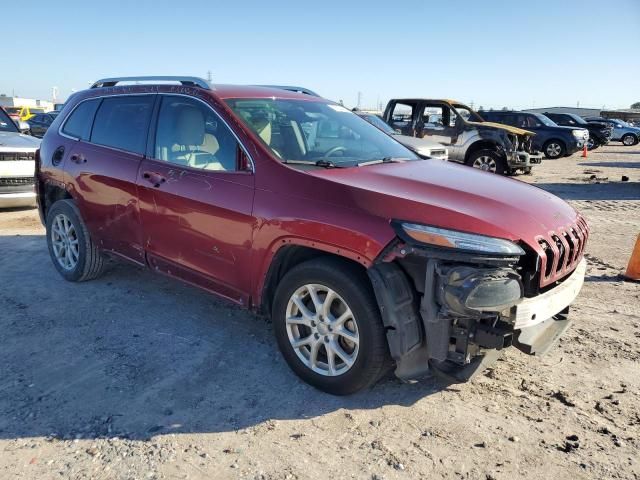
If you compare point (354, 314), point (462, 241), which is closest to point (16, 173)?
point (354, 314)

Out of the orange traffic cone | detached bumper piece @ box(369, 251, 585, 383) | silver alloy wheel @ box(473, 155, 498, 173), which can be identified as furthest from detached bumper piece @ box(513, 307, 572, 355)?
silver alloy wheel @ box(473, 155, 498, 173)

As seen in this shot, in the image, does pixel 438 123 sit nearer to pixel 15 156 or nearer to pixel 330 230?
pixel 15 156

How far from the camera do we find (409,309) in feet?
9.88

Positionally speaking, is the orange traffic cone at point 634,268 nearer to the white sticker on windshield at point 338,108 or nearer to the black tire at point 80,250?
the white sticker on windshield at point 338,108

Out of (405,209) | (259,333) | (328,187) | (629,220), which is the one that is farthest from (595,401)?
(629,220)

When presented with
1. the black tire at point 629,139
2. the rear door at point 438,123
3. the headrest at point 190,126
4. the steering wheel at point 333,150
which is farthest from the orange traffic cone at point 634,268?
the black tire at point 629,139

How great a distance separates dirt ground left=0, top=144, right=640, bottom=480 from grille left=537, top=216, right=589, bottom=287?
0.82 metres

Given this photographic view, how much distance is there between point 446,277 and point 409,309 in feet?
1.02

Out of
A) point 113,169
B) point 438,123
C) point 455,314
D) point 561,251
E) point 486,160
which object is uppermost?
point 438,123

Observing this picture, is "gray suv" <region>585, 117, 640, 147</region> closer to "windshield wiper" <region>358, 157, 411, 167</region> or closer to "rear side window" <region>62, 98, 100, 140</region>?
"windshield wiper" <region>358, 157, 411, 167</region>

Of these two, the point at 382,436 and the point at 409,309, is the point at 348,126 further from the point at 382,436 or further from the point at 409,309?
the point at 382,436

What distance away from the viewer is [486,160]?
44.3ft

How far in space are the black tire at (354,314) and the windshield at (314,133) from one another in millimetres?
801

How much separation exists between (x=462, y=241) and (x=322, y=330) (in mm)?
1039
